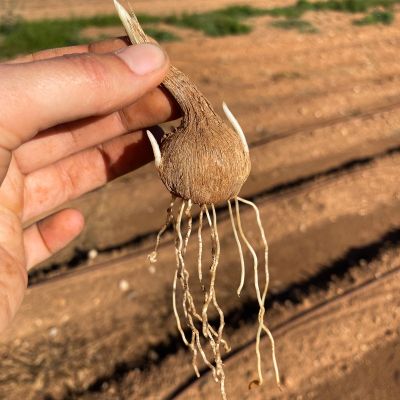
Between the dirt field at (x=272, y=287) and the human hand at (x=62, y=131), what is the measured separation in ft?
2.88

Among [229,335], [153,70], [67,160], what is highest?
[153,70]

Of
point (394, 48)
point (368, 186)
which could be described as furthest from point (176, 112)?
point (394, 48)

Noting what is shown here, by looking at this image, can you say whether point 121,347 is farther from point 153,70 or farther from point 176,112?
point 153,70

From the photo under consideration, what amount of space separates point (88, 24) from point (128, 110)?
21.3ft

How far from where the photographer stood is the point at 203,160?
1.58 m

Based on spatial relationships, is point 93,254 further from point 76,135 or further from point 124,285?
point 76,135

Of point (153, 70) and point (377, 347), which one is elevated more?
point (153, 70)

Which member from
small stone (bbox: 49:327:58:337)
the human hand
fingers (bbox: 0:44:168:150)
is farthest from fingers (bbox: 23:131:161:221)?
small stone (bbox: 49:327:58:337)

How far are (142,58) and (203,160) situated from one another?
412mm

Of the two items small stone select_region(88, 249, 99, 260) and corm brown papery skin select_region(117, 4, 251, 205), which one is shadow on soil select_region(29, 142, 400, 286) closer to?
small stone select_region(88, 249, 99, 260)

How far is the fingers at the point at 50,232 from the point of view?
243 centimetres

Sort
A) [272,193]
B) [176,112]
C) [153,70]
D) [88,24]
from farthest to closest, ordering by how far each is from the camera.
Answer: [88,24]
[272,193]
[176,112]
[153,70]

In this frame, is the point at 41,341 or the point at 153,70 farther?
the point at 41,341

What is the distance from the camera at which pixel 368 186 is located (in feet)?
14.1
